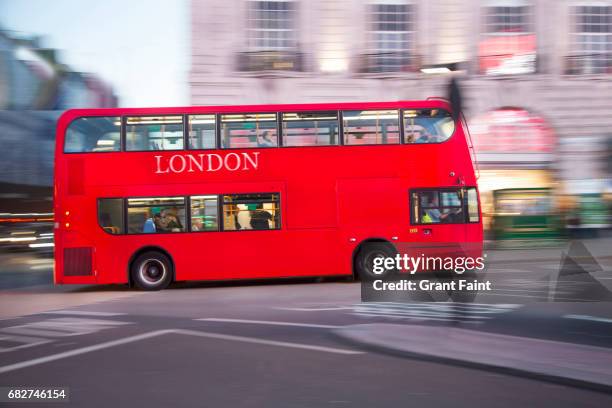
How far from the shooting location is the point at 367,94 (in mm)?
23875

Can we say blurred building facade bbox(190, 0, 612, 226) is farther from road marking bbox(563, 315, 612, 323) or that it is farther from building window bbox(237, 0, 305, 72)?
road marking bbox(563, 315, 612, 323)

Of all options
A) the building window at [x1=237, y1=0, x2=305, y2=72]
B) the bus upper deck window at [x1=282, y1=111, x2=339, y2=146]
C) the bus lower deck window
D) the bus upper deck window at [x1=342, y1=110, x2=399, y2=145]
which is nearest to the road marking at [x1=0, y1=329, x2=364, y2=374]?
the bus upper deck window at [x1=282, y1=111, x2=339, y2=146]

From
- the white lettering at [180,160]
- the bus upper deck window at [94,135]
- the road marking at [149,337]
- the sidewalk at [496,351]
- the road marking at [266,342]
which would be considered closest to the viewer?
the sidewalk at [496,351]

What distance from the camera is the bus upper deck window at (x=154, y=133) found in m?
14.1

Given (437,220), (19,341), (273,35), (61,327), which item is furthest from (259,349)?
(273,35)

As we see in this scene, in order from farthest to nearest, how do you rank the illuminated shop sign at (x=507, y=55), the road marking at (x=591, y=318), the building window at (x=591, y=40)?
the building window at (x=591, y=40)
the illuminated shop sign at (x=507, y=55)
the road marking at (x=591, y=318)

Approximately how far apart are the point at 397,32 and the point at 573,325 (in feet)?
57.6

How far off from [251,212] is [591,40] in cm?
1617

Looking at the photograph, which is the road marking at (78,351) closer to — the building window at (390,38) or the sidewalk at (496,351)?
the sidewalk at (496,351)

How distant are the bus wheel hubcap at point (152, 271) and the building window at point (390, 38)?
12.2 m

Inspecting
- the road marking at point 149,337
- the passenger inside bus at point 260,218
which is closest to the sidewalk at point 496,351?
the road marking at point 149,337

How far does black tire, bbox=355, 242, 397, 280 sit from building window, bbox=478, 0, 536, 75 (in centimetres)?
1213

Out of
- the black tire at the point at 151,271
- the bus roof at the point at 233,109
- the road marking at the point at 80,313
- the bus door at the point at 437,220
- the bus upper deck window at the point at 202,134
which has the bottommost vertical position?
the road marking at the point at 80,313

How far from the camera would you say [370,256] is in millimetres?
14359
